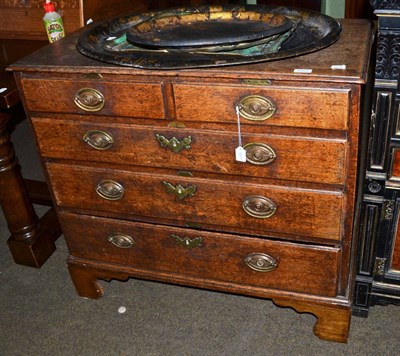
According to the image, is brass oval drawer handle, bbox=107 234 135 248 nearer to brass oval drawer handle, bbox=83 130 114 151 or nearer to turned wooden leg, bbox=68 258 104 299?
turned wooden leg, bbox=68 258 104 299

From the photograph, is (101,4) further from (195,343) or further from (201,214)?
(195,343)

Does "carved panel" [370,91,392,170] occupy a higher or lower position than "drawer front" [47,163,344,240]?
higher

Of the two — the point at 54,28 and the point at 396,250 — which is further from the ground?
the point at 54,28

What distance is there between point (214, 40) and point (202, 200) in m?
0.47

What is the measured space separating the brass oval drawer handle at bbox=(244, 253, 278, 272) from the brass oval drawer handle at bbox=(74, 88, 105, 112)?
65cm

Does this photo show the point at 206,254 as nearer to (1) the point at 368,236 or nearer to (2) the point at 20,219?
(1) the point at 368,236

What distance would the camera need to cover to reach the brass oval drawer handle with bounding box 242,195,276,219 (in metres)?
1.51

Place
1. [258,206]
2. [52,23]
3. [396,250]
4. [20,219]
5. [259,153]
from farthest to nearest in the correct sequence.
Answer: [20,219], [52,23], [396,250], [258,206], [259,153]

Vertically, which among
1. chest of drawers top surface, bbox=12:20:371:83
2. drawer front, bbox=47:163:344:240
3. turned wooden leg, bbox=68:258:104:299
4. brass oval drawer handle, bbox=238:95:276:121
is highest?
chest of drawers top surface, bbox=12:20:371:83

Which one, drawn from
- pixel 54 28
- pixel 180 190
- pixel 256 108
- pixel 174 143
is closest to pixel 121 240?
pixel 180 190

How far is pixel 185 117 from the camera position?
1424mm

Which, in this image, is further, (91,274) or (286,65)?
(91,274)

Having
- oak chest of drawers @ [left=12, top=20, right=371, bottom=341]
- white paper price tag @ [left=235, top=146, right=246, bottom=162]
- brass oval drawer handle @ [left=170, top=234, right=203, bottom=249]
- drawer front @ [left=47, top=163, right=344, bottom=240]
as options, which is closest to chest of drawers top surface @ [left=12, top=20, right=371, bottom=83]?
oak chest of drawers @ [left=12, top=20, right=371, bottom=341]

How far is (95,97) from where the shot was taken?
4.82ft
